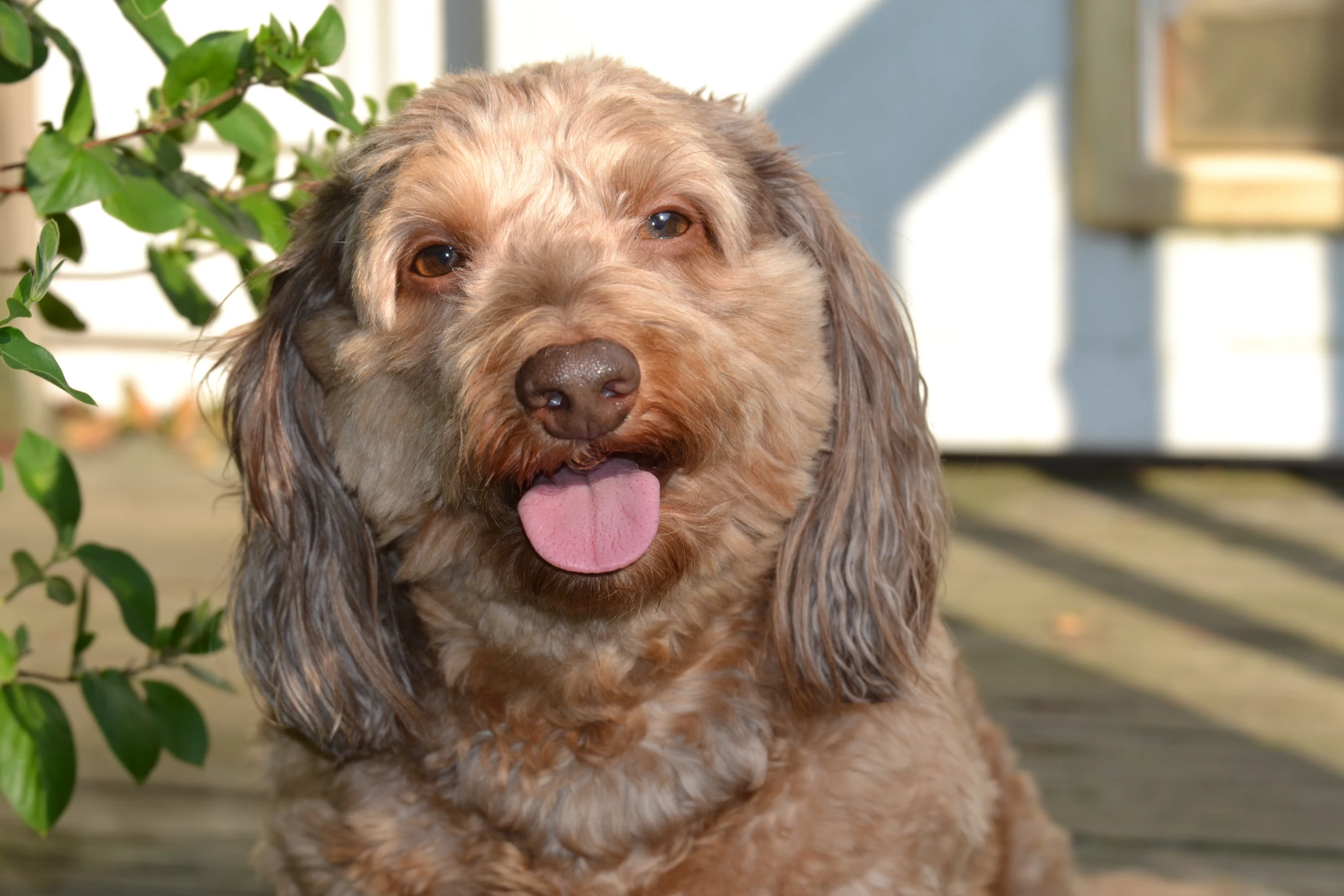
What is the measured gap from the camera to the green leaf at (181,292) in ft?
8.11

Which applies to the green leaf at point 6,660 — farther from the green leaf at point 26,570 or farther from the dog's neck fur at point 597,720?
the dog's neck fur at point 597,720

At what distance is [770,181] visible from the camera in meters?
2.27

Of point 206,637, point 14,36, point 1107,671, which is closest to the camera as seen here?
point 14,36

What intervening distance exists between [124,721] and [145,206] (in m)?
0.72

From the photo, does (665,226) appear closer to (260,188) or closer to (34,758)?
(260,188)

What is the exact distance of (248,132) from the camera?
234 cm

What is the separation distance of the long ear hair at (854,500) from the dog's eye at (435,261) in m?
0.44

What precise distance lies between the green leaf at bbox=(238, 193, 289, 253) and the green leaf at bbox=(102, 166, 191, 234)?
0.26 m

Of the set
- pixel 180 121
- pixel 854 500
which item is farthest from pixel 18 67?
pixel 854 500

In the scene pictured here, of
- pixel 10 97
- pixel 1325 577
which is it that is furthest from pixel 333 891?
pixel 10 97

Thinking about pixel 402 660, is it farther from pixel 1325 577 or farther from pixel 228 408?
pixel 1325 577

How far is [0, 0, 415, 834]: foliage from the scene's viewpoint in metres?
1.99

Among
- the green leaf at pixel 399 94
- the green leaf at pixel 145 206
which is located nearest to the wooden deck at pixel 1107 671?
the green leaf at pixel 145 206

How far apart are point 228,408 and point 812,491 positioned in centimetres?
88
